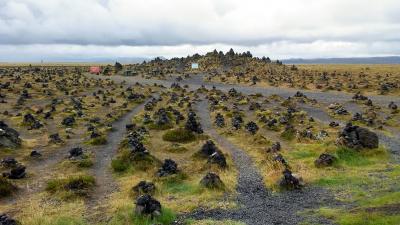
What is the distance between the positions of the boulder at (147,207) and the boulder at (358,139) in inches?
779

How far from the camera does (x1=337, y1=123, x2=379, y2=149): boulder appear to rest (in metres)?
35.8

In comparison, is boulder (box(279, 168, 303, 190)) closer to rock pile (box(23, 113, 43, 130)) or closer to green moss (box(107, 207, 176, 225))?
green moss (box(107, 207, 176, 225))

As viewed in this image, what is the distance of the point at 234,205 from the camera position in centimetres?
2389

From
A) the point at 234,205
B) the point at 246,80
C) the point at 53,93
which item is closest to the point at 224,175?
the point at 234,205

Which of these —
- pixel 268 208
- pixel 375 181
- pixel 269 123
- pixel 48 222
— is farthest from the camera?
pixel 269 123

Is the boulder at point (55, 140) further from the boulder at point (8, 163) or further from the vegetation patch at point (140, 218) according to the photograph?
the vegetation patch at point (140, 218)

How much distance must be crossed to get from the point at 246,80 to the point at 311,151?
91.8 meters

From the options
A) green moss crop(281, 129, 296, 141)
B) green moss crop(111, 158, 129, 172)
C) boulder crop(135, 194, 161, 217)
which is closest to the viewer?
boulder crop(135, 194, 161, 217)

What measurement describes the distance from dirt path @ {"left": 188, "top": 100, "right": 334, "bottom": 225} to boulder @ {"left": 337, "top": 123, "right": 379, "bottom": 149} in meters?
9.12

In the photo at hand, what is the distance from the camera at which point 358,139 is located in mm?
36188

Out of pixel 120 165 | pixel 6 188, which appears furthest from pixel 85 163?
pixel 6 188

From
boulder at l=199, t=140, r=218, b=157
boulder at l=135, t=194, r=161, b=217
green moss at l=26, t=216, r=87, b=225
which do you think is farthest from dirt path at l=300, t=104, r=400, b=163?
green moss at l=26, t=216, r=87, b=225

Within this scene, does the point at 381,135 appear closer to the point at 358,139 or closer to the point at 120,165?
the point at 358,139

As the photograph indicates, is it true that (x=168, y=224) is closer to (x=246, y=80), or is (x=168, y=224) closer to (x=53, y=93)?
(x=53, y=93)
